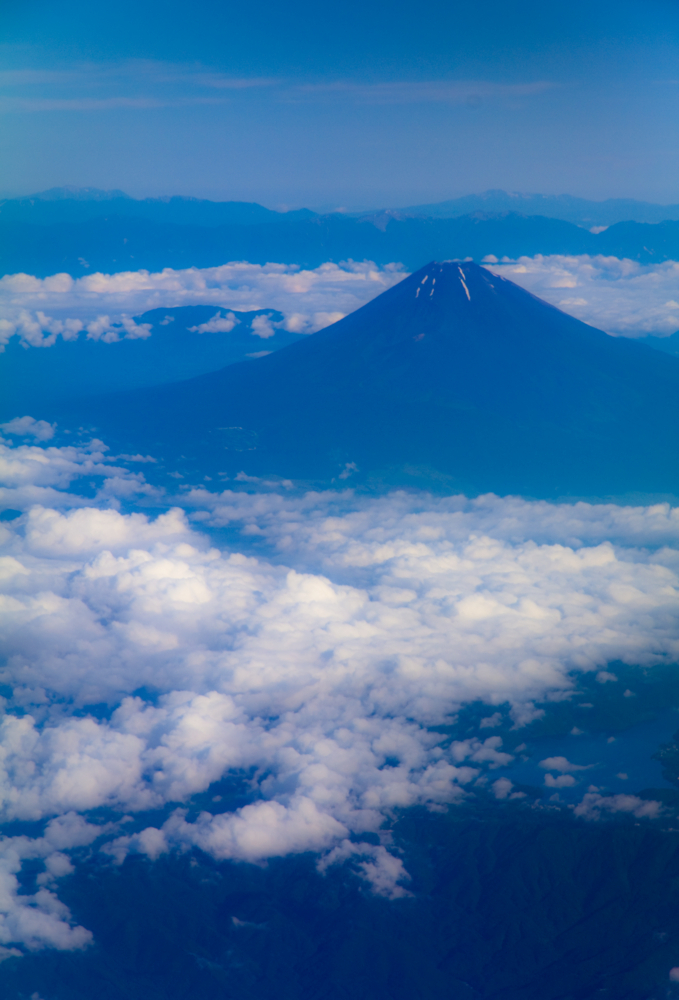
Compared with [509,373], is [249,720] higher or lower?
lower

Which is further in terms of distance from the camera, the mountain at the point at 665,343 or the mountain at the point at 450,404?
the mountain at the point at 665,343

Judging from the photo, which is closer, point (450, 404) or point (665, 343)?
point (450, 404)

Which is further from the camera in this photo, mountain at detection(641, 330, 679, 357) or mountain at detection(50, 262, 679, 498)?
mountain at detection(641, 330, 679, 357)

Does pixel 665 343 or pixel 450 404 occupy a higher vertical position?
pixel 665 343

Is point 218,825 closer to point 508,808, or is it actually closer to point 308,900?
point 308,900

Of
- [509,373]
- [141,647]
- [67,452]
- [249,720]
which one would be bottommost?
[249,720]

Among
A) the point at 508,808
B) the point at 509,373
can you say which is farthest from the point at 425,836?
the point at 509,373

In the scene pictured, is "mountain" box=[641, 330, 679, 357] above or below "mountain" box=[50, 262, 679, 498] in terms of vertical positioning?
above

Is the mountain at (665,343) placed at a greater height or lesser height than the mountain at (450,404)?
greater
